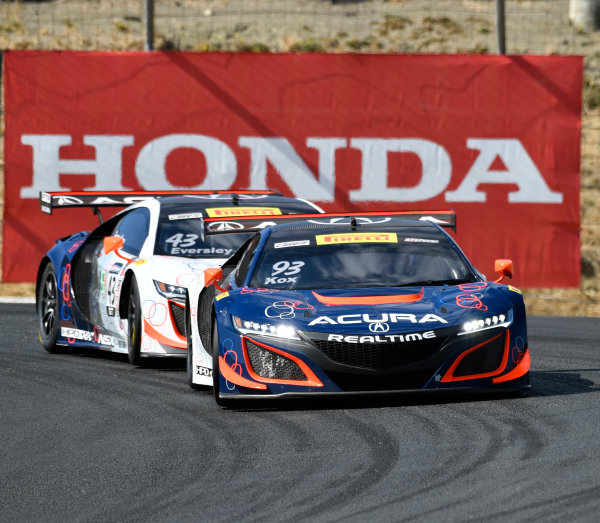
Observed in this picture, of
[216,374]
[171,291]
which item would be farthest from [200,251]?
[216,374]

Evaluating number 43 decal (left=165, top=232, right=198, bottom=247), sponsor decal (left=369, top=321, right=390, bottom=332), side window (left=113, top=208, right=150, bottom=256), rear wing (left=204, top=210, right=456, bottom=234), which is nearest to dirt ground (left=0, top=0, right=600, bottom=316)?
side window (left=113, top=208, right=150, bottom=256)

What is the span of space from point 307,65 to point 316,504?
13.0 meters

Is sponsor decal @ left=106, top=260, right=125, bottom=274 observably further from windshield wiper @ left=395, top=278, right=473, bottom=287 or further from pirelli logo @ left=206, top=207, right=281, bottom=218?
windshield wiper @ left=395, top=278, right=473, bottom=287

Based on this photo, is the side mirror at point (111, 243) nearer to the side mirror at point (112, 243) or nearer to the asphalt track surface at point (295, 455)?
the side mirror at point (112, 243)

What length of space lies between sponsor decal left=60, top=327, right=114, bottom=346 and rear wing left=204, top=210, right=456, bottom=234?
1567 millimetres

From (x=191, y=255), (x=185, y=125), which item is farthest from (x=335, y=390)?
(x=185, y=125)

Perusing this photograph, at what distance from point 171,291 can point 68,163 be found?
802 centimetres

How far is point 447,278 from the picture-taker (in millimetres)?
8992

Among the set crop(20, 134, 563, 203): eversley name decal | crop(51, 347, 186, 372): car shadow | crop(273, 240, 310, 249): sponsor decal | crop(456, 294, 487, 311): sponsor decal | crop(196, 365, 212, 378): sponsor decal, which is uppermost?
crop(20, 134, 563, 203): eversley name decal

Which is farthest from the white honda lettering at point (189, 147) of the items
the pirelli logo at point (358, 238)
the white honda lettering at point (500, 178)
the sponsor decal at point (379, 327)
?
the sponsor decal at point (379, 327)

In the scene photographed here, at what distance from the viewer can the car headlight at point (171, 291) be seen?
33.8 feet

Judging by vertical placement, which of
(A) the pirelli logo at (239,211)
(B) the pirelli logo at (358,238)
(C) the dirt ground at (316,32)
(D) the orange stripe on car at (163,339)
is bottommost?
(D) the orange stripe on car at (163,339)

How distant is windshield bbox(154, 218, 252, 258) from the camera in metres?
11.1

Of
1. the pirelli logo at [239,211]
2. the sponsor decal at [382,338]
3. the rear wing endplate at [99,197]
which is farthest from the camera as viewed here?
the rear wing endplate at [99,197]
